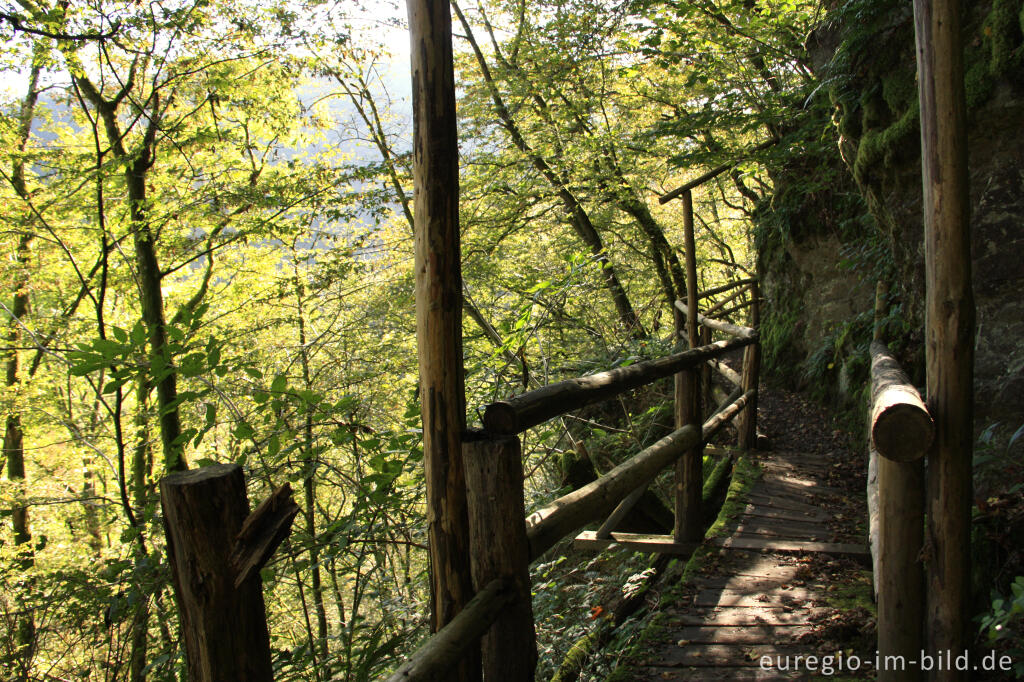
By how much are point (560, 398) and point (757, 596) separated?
181 centimetres

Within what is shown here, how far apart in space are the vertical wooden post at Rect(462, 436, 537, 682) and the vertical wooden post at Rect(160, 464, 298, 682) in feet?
2.25

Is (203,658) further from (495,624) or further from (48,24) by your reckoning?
(48,24)

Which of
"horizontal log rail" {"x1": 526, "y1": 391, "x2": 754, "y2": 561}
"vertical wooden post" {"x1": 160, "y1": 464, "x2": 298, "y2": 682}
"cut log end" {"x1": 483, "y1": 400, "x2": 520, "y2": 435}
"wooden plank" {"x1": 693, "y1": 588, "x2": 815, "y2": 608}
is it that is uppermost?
"cut log end" {"x1": 483, "y1": 400, "x2": 520, "y2": 435}

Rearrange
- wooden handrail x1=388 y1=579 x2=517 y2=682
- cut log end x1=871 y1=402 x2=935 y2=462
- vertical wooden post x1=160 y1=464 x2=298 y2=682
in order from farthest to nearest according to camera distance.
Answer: cut log end x1=871 y1=402 x2=935 y2=462, wooden handrail x1=388 y1=579 x2=517 y2=682, vertical wooden post x1=160 y1=464 x2=298 y2=682

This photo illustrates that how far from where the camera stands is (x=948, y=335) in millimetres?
1864

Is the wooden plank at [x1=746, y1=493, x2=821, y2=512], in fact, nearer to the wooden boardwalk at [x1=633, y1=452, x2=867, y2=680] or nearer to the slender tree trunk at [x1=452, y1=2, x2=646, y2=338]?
the wooden boardwalk at [x1=633, y1=452, x2=867, y2=680]

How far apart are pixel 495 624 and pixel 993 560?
1.68 metres

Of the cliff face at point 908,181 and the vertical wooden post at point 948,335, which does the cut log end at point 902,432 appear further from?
the cliff face at point 908,181

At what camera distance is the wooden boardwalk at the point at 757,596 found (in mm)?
2533

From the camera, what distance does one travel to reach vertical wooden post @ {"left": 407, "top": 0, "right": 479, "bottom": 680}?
1.98 m

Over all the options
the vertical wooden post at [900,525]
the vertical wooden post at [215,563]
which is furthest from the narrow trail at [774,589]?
the vertical wooden post at [215,563]

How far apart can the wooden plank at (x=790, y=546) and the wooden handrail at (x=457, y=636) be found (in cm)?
230

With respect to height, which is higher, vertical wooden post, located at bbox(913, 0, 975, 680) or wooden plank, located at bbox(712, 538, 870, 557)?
vertical wooden post, located at bbox(913, 0, 975, 680)

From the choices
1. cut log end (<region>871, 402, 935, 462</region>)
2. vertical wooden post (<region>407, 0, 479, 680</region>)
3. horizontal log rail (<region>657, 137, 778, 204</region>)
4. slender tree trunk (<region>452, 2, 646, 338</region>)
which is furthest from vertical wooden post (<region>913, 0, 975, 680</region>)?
slender tree trunk (<region>452, 2, 646, 338</region>)
